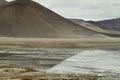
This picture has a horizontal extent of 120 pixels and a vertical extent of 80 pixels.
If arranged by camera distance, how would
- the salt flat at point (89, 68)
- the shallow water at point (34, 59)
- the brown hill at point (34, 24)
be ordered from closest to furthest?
the salt flat at point (89, 68) → the shallow water at point (34, 59) → the brown hill at point (34, 24)

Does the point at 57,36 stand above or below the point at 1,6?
below

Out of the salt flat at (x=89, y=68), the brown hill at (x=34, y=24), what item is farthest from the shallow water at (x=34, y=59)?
the brown hill at (x=34, y=24)

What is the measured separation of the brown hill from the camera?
169 m

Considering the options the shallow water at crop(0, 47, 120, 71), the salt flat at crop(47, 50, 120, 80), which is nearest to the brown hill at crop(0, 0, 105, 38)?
the shallow water at crop(0, 47, 120, 71)

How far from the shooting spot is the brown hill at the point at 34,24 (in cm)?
16938

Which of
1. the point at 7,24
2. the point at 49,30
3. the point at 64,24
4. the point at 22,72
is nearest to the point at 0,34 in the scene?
the point at 7,24

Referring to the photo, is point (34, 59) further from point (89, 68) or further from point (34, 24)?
point (34, 24)

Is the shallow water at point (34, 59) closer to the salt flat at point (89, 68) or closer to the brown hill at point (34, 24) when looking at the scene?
the salt flat at point (89, 68)

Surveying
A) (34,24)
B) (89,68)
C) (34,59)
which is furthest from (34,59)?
(34,24)

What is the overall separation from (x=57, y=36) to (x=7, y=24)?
22.2 meters

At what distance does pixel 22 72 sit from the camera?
2556 centimetres

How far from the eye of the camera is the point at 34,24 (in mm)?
178125

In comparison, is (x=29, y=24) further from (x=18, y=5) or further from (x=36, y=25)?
(x=18, y=5)

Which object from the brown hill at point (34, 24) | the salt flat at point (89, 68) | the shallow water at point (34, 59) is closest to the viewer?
the salt flat at point (89, 68)
